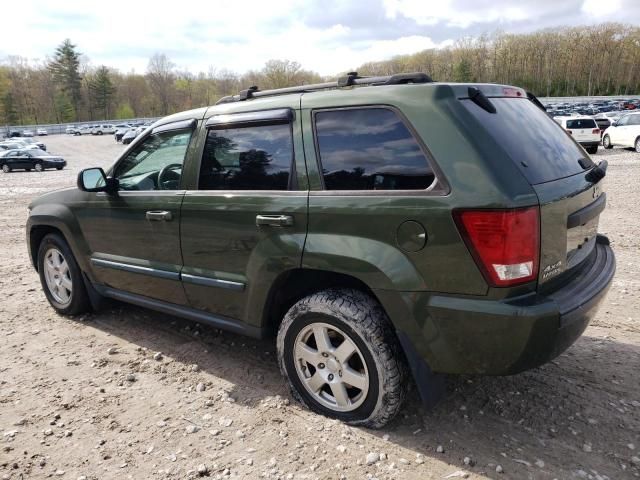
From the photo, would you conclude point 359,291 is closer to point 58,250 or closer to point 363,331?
point 363,331

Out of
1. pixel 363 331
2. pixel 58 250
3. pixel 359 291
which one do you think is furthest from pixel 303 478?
pixel 58 250

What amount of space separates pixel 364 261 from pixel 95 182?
2704 mm

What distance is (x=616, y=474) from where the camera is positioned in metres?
2.50

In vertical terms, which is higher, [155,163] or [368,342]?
[155,163]

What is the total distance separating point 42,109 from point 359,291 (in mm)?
127479

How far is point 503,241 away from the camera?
2.33m

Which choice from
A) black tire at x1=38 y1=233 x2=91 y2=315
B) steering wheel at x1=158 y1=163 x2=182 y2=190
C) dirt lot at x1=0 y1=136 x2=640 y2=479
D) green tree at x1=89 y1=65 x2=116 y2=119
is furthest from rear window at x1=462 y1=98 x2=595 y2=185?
green tree at x1=89 y1=65 x2=116 y2=119

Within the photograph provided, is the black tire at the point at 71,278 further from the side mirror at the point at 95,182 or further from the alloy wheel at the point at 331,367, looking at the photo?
the alloy wheel at the point at 331,367

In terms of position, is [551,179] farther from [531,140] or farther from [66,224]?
[66,224]

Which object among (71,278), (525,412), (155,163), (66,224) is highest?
(155,163)

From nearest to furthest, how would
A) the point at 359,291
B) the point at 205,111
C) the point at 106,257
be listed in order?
1. the point at 359,291
2. the point at 205,111
3. the point at 106,257

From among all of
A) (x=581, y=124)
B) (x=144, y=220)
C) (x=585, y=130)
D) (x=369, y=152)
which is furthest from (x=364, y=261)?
(x=581, y=124)

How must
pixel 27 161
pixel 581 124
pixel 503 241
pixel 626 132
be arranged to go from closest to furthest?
pixel 503 241 → pixel 581 124 → pixel 626 132 → pixel 27 161

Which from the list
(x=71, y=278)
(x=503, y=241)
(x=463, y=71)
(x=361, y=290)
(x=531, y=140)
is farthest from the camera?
(x=463, y=71)
